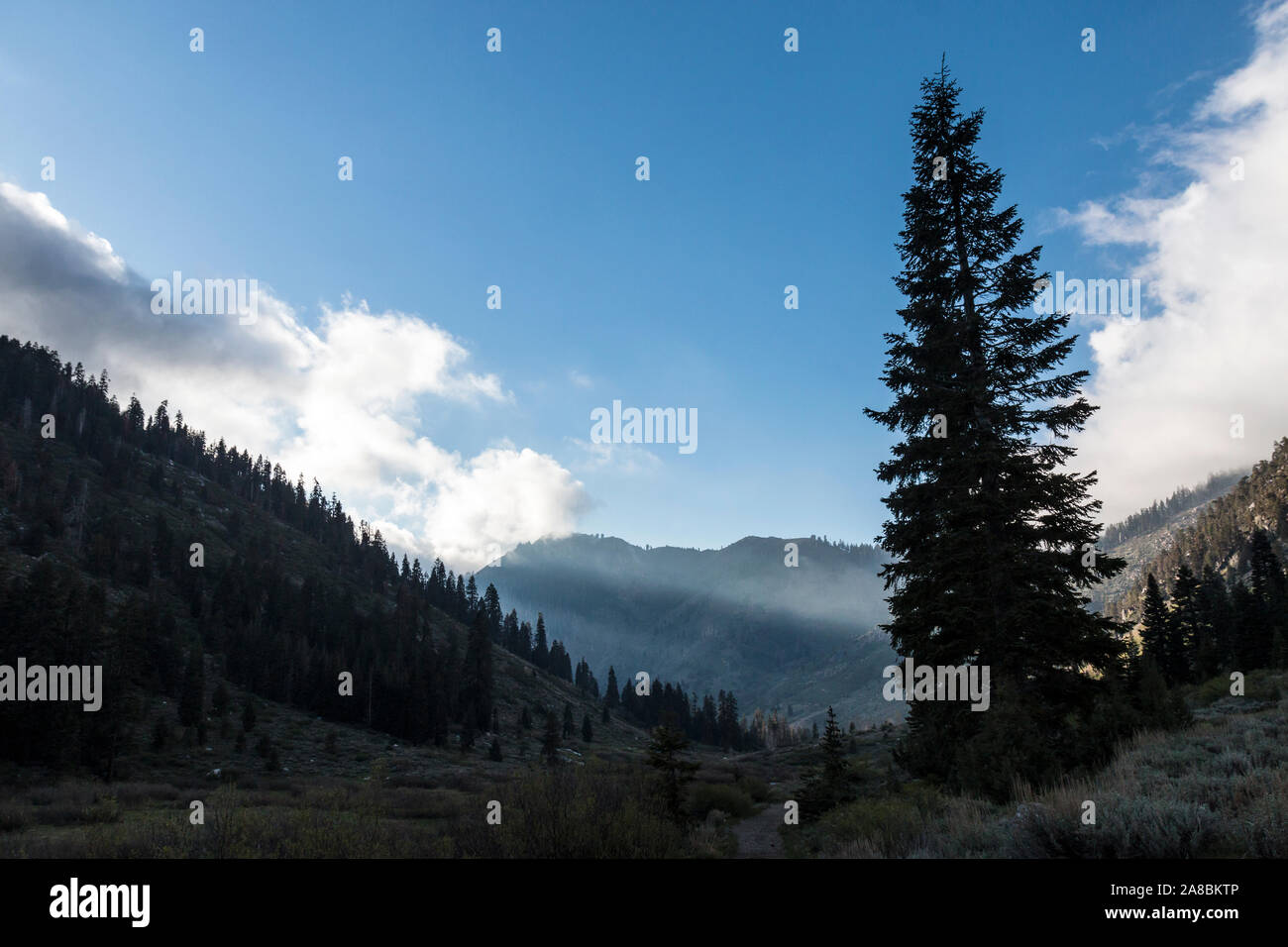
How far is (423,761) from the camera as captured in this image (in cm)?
5484

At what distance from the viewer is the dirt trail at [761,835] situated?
15456 millimetres

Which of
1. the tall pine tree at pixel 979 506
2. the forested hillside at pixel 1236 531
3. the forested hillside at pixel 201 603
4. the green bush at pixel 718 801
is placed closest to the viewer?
the tall pine tree at pixel 979 506

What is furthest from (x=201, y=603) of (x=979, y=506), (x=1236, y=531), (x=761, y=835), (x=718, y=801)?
(x=1236, y=531)

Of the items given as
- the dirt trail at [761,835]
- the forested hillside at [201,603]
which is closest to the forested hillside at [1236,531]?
the forested hillside at [201,603]

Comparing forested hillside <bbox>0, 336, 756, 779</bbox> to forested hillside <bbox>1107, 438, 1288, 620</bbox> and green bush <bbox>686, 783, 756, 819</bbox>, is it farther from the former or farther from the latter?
forested hillside <bbox>1107, 438, 1288, 620</bbox>

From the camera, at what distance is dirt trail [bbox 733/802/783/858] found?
1546cm

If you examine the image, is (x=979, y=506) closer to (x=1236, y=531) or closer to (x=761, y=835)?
(x=761, y=835)

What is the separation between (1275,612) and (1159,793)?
75.1 meters

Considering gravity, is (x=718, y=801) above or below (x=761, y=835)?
below

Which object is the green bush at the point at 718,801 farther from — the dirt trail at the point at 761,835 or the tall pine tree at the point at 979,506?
the tall pine tree at the point at 979,506

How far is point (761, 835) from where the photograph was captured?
1927cm
